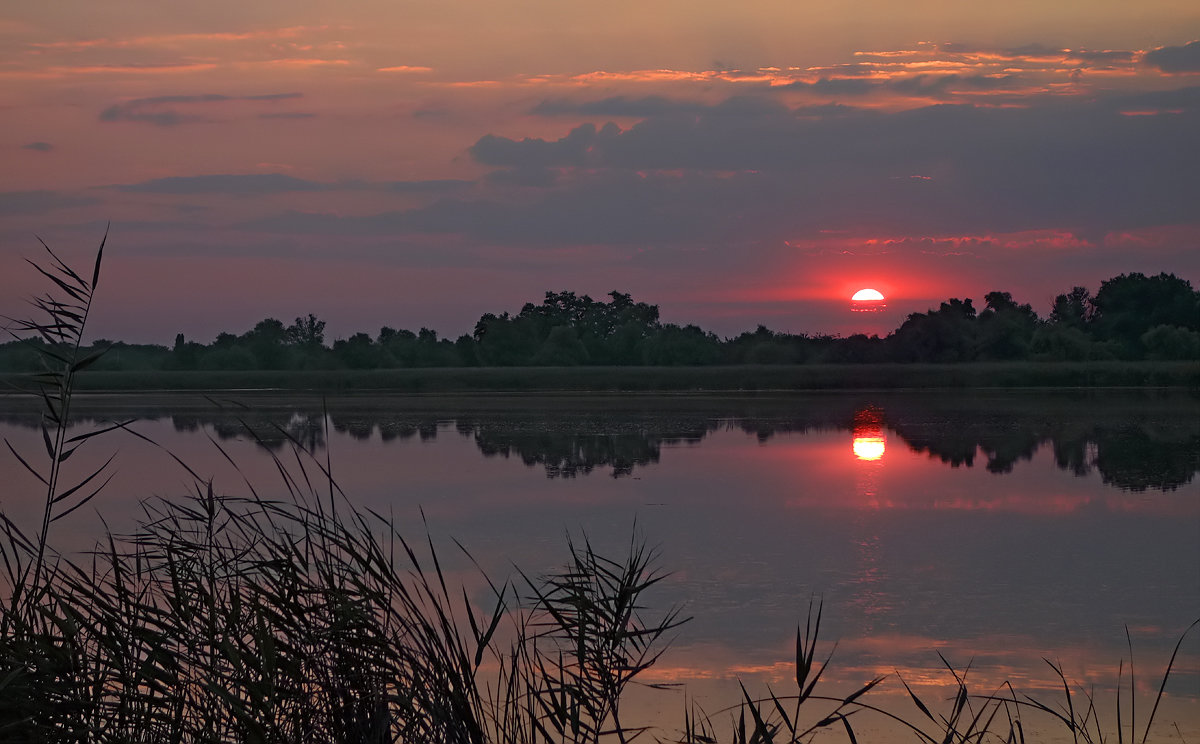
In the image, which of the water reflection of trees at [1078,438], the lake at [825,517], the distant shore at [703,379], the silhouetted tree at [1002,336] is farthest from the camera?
the silhouetted tree at [1002,336]

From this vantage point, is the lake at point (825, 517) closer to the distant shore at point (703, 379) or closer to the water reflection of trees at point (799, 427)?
the water reflection of trees at point (799, 427)

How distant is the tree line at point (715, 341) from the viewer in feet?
163

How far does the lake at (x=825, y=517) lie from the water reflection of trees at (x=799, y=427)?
13cm

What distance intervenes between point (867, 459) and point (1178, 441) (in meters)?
5.59

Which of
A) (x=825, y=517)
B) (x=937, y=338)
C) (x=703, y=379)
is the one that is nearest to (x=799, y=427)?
(x=825, y=517)

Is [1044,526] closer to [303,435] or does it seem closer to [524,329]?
[303,435]

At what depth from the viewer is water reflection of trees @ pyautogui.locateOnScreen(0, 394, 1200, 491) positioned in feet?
49.8

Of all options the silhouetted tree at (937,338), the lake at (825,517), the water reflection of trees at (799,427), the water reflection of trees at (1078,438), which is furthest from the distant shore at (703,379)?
the lake at (825,517)

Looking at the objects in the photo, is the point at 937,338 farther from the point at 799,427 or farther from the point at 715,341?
the point at 799,427

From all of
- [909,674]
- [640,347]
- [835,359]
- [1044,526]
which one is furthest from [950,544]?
[640,347]

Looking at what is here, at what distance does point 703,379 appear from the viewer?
151ft

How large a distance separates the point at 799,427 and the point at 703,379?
24.4m

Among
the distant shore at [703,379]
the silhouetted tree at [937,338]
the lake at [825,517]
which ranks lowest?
the lake at [825,517]

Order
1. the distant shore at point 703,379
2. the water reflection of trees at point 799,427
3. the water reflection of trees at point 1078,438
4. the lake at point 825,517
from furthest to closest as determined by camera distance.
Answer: the distant shore at point 703,379
the water reflection of trees at point 799,427
the water reflection of trees at point 1078,438
the lake at point 825,517
